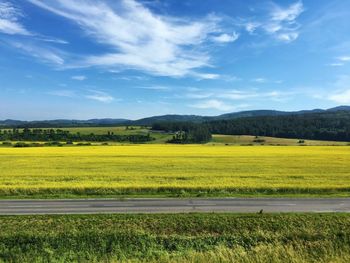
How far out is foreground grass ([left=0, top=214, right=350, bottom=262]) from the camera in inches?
588

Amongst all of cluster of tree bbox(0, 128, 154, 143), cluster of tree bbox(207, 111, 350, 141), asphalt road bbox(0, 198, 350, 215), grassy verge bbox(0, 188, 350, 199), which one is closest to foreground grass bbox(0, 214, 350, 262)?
asphalt road bbox(0, 198, 350, 215)

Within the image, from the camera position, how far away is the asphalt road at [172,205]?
23.4m

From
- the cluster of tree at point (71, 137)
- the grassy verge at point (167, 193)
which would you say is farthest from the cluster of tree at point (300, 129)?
the grassy verge at point (167, 193)

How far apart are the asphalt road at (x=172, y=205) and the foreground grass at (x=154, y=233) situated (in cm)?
233

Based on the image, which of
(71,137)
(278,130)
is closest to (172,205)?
(71,137)

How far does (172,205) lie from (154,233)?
7.26 meters

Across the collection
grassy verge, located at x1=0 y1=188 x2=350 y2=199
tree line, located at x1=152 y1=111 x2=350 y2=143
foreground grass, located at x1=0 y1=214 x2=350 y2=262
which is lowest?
grassy verge, located at x1=0 y1=188 x2=350 y2=199

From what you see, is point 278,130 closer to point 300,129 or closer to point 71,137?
point 300,129

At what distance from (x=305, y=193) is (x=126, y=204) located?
15.4 m

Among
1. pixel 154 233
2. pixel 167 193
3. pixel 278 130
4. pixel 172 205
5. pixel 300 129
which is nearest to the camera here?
pixel 154 233

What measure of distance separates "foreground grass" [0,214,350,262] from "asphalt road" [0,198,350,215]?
2329 millimetres

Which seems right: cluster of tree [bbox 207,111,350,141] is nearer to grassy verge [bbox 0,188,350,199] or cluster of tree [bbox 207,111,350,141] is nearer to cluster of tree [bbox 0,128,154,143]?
cluster of tree [bbox 0,128,154,143]

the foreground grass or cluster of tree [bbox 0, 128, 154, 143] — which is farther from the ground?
cluster of tree [bbox 0, 128, 154, 143]

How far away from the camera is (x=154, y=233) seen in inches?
708
